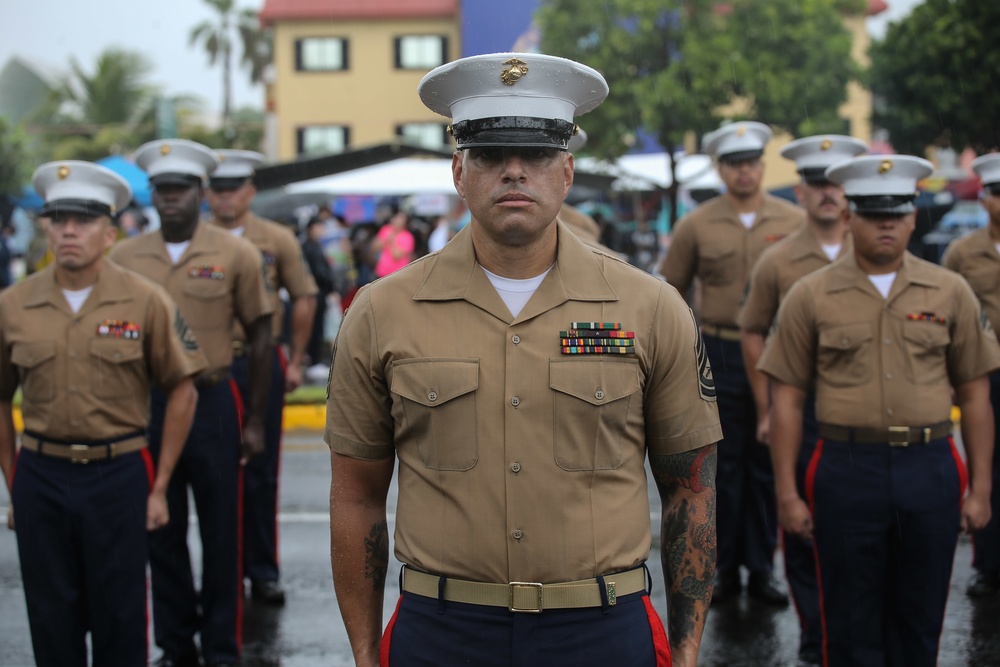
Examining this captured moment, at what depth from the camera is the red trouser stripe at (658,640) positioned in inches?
118

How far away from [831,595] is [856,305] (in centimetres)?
116

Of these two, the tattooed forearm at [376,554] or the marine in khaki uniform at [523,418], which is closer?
the marine in khaki uniform at [523,418]

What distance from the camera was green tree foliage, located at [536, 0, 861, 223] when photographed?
2581 cm

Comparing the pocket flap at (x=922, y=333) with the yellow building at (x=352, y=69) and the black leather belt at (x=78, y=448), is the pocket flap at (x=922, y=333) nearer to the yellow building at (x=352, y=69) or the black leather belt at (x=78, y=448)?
the black leather belt at (x=78, y=448)

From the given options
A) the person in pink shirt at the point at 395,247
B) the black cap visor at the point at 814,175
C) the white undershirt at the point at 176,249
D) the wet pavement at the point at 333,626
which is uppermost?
the person in pink shirt at the point at 395,247

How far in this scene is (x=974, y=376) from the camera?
504cm

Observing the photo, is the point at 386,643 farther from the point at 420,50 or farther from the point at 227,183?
the point at 420,50

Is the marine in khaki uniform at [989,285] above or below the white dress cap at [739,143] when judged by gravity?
below

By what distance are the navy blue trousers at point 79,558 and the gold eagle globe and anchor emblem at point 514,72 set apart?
2.75 m

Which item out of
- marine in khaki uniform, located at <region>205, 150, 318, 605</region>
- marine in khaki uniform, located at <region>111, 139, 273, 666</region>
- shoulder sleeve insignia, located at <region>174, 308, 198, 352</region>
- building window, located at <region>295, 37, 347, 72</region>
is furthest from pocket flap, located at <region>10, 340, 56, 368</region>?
building window, located at <region>295, 37, 347, 72</region>

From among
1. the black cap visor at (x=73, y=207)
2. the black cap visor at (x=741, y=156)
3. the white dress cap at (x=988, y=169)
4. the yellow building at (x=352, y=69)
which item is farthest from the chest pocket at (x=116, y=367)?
the yellow building at (x=352, y=69)

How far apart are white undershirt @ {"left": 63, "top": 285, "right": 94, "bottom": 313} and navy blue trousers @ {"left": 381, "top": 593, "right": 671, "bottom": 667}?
2.61 m

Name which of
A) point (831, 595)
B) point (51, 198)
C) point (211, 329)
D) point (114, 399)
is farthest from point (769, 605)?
point (51, 198)

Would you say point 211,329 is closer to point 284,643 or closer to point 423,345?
point 284,643
